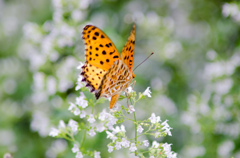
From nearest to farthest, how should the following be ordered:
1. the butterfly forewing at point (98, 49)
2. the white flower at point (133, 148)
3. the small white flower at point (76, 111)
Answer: the white flower at point (133, 148) < the small white flower at point (76, 111) < the butterfly forewing at point (98, 49)

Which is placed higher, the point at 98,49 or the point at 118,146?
the point at 98,49

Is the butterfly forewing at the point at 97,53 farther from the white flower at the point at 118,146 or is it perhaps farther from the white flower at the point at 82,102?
the white flower at the point at 118,146

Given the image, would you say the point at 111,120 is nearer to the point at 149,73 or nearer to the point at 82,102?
the point at 82,102

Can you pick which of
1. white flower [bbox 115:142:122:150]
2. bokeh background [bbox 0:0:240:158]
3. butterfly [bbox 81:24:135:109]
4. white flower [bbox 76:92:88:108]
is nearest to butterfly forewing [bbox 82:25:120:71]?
butterfly [bbox 81:24:135:109]

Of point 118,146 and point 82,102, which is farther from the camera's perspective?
point 82,102

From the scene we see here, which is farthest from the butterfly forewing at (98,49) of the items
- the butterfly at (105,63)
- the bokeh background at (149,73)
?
the bokeh background at (149,73)

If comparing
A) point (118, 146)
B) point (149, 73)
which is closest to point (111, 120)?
point (118, 146)
